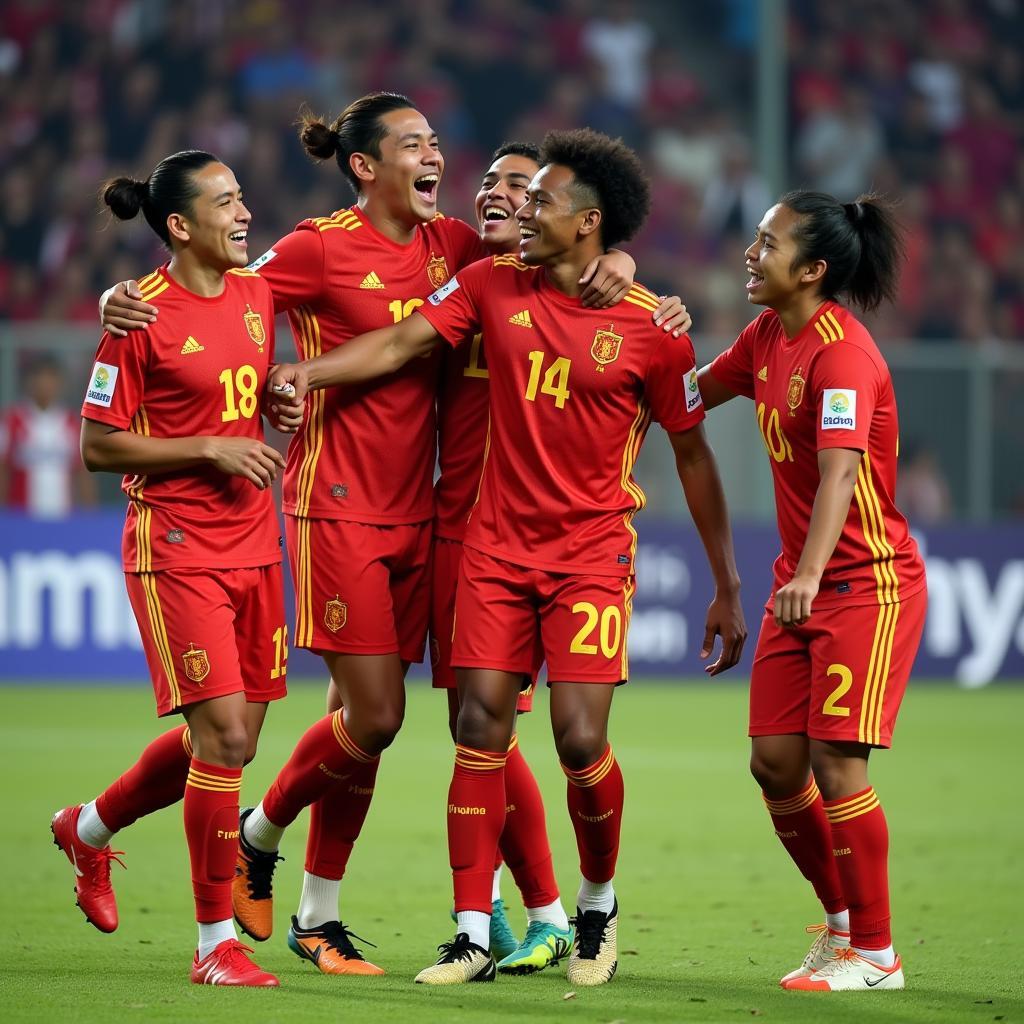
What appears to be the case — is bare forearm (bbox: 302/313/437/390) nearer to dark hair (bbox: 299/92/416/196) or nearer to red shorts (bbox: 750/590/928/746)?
dark hair (bbox: 299/92/416/196)

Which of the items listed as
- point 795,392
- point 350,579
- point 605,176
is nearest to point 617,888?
point 350,579

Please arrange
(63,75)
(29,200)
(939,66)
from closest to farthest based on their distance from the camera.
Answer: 1. (29,200)
2. (63,75)
3. (939,66)

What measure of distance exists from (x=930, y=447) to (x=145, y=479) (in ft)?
34.2

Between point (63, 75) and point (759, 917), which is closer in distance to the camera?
point (759, 917)

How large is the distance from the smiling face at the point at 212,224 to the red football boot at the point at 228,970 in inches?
76.1

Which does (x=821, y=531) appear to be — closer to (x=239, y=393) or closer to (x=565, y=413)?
(x=565, y=413)

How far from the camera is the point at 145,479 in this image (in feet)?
17.1

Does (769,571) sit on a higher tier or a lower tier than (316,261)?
lower

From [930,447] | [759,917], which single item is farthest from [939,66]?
[759,917]

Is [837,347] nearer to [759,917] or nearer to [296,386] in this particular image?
[296,386]

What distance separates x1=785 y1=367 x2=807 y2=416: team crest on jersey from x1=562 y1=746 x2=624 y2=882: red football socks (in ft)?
3.65

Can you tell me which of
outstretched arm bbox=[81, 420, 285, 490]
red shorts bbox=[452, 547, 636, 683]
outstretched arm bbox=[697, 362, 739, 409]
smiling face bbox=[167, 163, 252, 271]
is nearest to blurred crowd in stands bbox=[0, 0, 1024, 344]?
smiling face bbox=[167, 163, 252, 271]

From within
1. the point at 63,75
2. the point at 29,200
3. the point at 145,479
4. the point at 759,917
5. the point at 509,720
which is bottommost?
the point at 759,917

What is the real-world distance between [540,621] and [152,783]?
Answer: 130 centimetres
